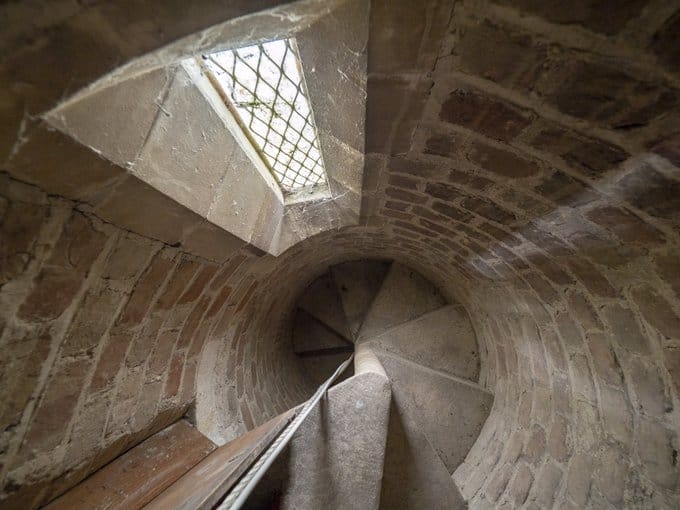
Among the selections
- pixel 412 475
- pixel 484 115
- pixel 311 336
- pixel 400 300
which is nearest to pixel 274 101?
pixel 484 115

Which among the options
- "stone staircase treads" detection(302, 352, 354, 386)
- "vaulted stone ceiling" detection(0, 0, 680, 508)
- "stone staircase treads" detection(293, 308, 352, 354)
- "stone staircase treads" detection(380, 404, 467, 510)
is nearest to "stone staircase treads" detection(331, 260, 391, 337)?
"stone staircase treads" detection(293, 308, 352, 354)

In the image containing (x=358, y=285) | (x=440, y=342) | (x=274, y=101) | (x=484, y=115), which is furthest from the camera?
(x=358, y=285)

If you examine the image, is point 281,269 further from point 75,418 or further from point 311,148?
point 75,418

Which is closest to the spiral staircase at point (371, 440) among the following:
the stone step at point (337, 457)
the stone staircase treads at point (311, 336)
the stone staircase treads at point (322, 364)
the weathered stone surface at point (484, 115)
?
the stone step at point (337, 457)

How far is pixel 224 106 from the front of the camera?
1343 mm

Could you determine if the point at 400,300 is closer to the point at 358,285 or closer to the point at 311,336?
the point at 358,285

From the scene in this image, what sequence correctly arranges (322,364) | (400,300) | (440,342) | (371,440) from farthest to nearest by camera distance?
(322,364) < (400,300) < (440,342) < (371,440)

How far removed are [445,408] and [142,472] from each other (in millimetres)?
2556

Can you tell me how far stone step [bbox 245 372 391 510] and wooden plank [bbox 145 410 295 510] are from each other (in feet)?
0.42

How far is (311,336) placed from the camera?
4602 millimetres

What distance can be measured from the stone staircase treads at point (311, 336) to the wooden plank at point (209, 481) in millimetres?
2757

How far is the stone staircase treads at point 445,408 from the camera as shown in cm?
271

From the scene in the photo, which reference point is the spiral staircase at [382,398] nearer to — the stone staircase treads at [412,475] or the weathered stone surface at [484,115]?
the stone staircase treads at [412,475]

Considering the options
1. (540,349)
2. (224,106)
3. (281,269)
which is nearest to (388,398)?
(540,349)
